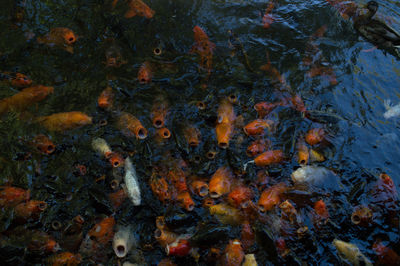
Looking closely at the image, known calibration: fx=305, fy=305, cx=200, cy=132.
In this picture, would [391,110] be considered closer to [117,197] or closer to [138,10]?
[117,197]

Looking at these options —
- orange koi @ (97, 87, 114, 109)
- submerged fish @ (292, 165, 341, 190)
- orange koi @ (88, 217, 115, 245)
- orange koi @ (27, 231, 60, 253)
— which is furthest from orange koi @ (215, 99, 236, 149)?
orange koi @ (27, 231, 60, 253)

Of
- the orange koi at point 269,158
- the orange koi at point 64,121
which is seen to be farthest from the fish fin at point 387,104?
the orange koi at point 64,121

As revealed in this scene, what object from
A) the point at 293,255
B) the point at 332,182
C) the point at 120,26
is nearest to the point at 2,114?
the point at 120,26

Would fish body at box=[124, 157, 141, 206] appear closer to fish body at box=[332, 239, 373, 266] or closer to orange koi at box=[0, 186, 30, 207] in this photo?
orange koi at box=[0, 186, 30, 207]

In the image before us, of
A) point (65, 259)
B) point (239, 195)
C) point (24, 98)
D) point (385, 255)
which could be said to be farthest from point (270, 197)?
point (24, 98)

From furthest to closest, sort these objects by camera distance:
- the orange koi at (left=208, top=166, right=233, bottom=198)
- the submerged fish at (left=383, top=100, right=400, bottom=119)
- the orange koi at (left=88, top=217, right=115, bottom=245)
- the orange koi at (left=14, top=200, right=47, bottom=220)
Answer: the submerged fish at (left=383, top=100, right=400, bottom=119)
the orange koi at (left=208, top=166, right=233, bottom=198)
the orange koi at (left=14, top=200, right=47, bottom=220)
the orange koi at (left=88, top=217, right=115, bottom=245)
